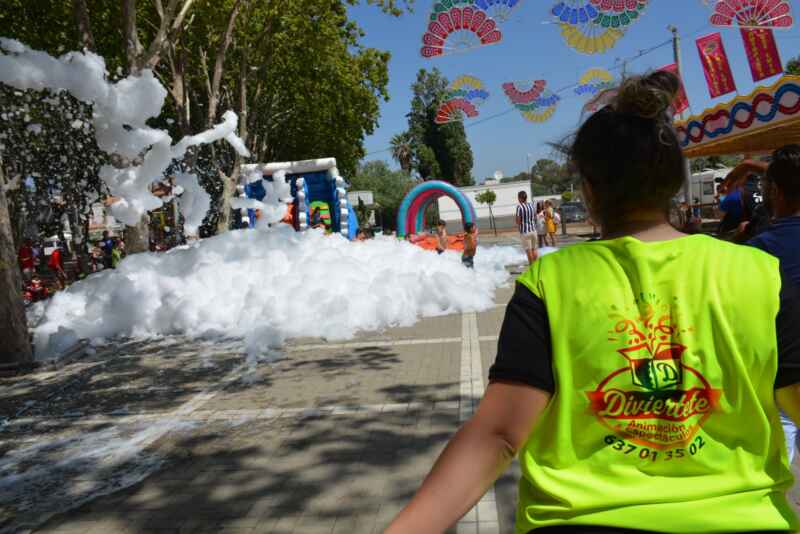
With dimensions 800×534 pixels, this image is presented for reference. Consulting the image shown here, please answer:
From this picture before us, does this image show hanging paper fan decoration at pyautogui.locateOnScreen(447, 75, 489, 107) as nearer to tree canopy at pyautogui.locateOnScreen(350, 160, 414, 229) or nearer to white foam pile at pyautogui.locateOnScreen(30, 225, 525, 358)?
white foam pile at pyautogui.locateOnScreen(30, 225, 525, 358)

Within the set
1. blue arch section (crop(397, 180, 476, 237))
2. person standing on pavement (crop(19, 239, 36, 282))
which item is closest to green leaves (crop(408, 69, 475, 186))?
blue arch section (crop(397, 180, 476, 237))

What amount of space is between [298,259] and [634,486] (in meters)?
9.71

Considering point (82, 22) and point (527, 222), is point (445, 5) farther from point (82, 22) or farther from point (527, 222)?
point (82, 22)

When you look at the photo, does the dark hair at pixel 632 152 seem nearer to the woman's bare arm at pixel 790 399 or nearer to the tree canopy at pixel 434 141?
the woman's bare arm at pixel 790 399

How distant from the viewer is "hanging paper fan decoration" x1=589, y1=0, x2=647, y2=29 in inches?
412

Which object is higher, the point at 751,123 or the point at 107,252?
the point at 751,123

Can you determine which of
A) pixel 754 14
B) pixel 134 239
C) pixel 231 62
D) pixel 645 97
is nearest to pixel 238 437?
pixel 645 97

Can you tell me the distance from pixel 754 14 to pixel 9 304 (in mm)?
14022

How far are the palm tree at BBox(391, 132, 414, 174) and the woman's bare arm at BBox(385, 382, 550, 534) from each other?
71955 millimetres

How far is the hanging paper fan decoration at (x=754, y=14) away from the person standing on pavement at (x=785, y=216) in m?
11.7

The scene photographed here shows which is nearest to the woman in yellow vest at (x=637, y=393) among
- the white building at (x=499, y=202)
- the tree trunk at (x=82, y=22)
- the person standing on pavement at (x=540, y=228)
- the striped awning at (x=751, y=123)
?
the tree trunk at (x=82, y=22)

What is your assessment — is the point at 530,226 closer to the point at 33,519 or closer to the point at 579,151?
the point at 33,519

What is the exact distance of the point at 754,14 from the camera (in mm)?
13102

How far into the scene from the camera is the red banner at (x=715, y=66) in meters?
17.0
